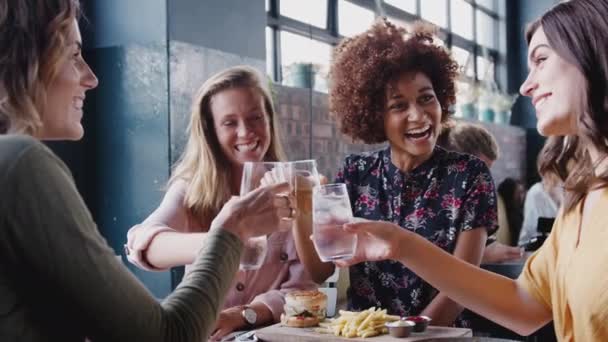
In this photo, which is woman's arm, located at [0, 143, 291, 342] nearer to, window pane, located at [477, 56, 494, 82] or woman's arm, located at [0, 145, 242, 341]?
woman's arm, located at [0, 145, 242, 341]

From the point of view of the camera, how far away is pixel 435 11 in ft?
23.4

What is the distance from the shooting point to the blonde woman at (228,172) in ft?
6.39

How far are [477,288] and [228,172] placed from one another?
33.5 inches

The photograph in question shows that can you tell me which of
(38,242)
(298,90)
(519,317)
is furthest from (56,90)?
(298,90)

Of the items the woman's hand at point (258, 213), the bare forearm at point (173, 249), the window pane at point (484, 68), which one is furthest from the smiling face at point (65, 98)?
the window pane at point (484, 68)

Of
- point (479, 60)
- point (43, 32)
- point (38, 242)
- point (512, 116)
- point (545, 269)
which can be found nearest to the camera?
point (38, 242)

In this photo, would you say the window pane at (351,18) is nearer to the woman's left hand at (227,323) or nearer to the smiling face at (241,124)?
the smiling face at (241,124)

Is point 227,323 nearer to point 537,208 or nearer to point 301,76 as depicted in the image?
point 301,76

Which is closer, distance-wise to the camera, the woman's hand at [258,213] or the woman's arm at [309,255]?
the woman's hand at [258,213]

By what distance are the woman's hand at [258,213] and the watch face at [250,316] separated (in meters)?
0.38

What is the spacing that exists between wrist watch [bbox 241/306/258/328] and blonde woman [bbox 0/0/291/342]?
698mm

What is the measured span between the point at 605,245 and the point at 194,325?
0.81m

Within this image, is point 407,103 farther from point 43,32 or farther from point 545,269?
point 43,32

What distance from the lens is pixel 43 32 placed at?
3.09 ft
